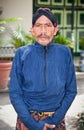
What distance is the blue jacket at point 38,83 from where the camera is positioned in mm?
3137

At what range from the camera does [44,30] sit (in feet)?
10.6

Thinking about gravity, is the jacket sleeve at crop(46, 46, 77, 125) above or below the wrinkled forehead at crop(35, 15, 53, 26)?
below

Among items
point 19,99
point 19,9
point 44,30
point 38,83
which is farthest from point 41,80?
point 19,9

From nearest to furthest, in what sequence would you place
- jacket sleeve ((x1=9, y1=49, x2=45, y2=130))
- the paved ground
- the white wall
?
1. jacket sleeve ((x1=9, y1=49, x2=45, y2=130))
2. the paved ground
3. the white wall

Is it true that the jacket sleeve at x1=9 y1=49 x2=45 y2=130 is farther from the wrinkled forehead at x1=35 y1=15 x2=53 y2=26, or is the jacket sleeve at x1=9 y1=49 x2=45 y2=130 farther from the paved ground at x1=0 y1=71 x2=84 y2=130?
the paved ground at x1=0 y1=71 x2=84 y2=130

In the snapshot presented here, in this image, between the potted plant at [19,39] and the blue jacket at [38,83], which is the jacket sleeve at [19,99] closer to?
the blue jacket at [38,83]

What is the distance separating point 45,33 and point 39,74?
354 mm

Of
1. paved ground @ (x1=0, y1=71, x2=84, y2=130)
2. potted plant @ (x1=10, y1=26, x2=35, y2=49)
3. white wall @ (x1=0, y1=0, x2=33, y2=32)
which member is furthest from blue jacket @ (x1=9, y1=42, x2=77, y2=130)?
white wall @ (x1=0, y1=0, x2=33, y2=32)

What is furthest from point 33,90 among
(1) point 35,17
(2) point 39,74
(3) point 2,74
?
(3) point 2,74

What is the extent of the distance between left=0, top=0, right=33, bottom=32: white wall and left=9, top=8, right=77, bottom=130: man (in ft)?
28.7

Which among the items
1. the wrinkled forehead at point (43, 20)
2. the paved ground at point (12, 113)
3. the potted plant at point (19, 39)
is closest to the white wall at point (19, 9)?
the potted plant at point (19, 39)

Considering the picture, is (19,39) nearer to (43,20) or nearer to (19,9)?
(19,9)

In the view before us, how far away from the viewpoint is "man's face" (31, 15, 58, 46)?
10.5ft

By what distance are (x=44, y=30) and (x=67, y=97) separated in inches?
23.8
